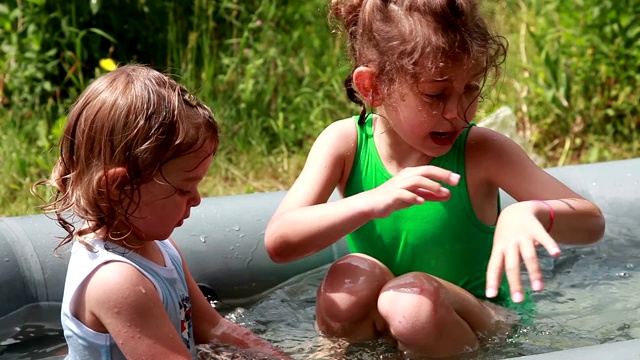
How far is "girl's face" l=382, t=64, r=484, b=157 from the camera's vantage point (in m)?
2.25

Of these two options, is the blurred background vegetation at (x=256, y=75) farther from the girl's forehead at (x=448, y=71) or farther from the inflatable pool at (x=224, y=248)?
the girl's forehead at (x=448, y=71)

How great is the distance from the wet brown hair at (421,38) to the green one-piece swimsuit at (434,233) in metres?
0.22

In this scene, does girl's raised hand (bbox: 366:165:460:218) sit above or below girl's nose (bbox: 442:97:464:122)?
Result: below

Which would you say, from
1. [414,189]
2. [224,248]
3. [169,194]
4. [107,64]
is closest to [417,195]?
[414,189]

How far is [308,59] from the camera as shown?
4695 millimetres

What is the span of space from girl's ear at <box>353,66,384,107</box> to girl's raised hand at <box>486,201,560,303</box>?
1.65ft

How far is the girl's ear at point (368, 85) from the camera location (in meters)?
2.40

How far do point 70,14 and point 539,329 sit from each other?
2543mm

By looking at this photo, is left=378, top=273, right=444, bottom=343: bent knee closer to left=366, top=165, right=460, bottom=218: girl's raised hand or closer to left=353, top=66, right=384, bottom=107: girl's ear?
left=366, top=165, right=460, bottom=218: girl's raised hand

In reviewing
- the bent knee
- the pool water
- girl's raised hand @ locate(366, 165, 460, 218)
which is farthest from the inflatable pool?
girl's raised hand @ locate(366, 165, 460, 218)

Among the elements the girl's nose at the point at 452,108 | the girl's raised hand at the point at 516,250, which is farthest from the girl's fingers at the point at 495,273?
the girl's nose at the point at 452,108

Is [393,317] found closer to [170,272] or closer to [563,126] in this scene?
[170,272]

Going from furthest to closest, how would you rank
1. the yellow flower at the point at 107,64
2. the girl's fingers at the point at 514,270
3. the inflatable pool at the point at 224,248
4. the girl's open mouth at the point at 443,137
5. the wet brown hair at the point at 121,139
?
1. the yellow flower at the point at 107,64
2. the inflatable pool at the point at 224,248
3. the girl's open mouth at the point at 443,137
4. the wet brown hair at the point at 121,139
5. the girl's fingers at the point at 514,270

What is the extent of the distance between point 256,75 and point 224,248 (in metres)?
1.71
